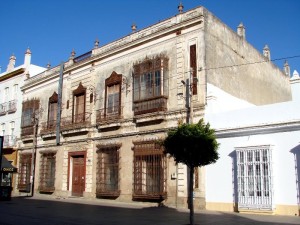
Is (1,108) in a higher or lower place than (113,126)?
higher

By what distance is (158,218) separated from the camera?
13016 millimetres

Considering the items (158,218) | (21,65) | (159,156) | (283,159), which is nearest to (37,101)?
(21,65)

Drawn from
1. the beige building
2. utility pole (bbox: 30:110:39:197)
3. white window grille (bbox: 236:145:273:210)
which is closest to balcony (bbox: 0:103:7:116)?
utility pole (bbox: 30:110:39:197)

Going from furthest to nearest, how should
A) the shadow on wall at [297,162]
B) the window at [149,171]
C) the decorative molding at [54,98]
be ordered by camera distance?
the decorative molding at [54,98] → the window at [149,171] → the shadow on wall at [297,162]

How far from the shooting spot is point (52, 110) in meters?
26.3

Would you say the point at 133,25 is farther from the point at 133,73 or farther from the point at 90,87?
the point at 90,87

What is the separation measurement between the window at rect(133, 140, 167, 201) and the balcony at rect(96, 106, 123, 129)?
1989 millimetres

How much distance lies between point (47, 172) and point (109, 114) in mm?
7552

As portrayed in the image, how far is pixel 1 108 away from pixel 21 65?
13.5ft

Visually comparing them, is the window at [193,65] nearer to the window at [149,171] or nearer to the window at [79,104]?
the window at [149,171]

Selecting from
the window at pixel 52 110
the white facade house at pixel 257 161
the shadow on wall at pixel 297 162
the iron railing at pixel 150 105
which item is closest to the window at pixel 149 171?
the iron railing at pixel 150 105

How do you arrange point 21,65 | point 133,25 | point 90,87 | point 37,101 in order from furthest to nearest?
point 21,65 → point 37,101 → point 90,87 → point 133,25

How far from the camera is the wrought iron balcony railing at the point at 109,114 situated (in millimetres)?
20609

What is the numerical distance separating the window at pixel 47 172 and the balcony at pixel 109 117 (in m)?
5.69
